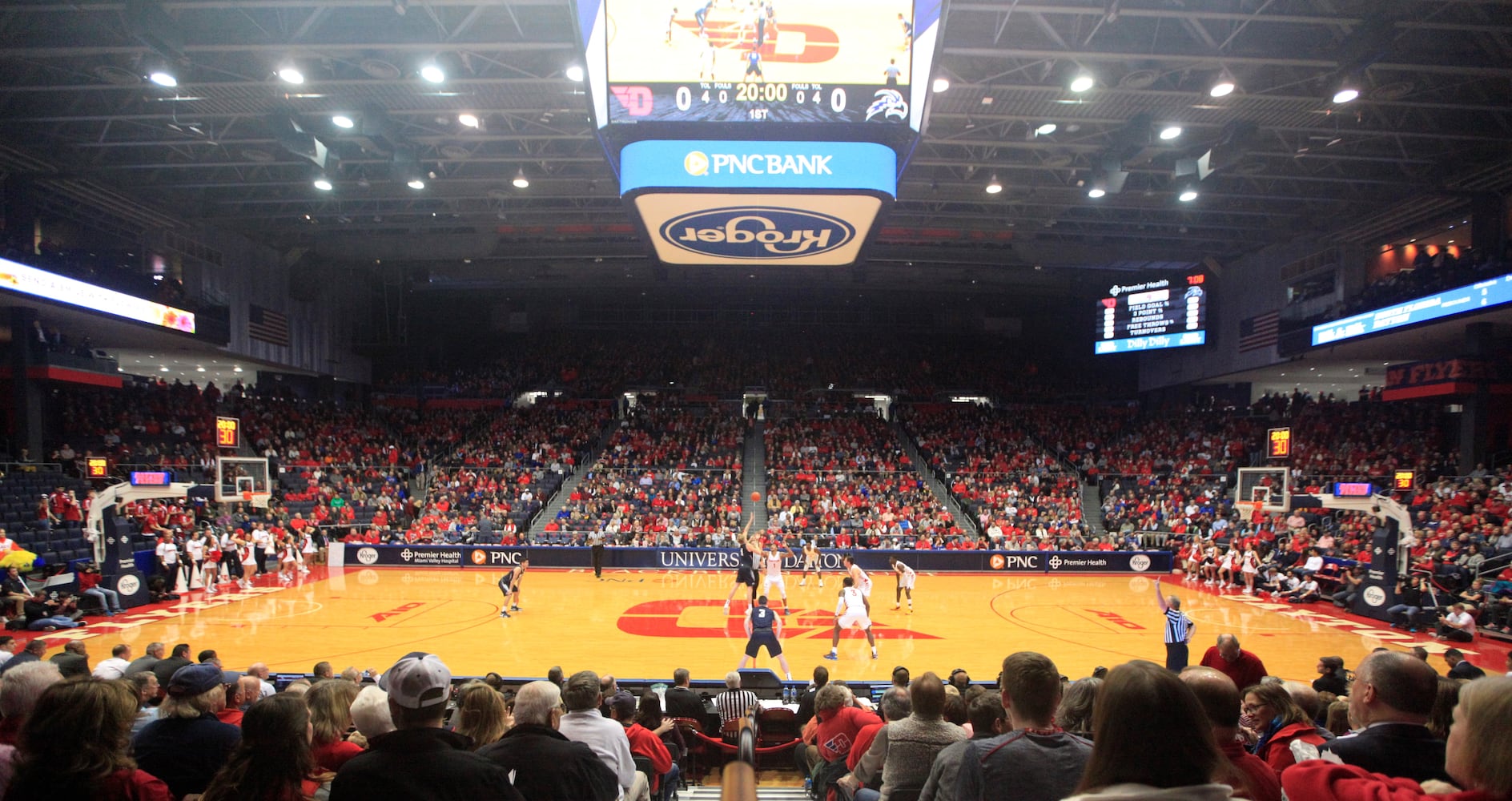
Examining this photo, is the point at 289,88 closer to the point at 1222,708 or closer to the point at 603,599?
the point at 603,599

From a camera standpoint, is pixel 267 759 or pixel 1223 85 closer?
pixel 267 759

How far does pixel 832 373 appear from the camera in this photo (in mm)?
41750

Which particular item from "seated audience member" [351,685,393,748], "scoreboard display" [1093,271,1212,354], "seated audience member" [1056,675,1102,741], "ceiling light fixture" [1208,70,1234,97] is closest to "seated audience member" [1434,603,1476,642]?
"ceiling light fixture" [1208,70,1234,97]

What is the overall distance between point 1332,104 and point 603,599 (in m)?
20.0

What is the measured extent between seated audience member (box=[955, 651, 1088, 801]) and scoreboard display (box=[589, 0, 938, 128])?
7303mm

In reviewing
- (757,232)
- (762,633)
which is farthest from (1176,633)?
(757,232)

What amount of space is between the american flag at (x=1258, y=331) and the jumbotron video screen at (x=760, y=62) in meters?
26.0

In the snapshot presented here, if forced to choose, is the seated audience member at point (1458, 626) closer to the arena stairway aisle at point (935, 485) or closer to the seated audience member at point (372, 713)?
the arena stairway aisle at point (935, 485)

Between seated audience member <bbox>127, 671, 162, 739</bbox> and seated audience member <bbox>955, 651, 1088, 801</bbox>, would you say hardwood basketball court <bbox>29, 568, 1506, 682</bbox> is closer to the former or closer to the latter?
seated audience member <bbox>127, 671, 162, 739</bbox>

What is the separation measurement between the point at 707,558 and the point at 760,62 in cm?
1895

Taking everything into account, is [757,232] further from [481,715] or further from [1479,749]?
[1479,749]

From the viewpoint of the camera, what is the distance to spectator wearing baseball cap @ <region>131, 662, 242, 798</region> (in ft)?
12.6

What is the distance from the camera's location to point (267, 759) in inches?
117

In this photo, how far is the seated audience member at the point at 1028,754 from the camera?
2596mm
